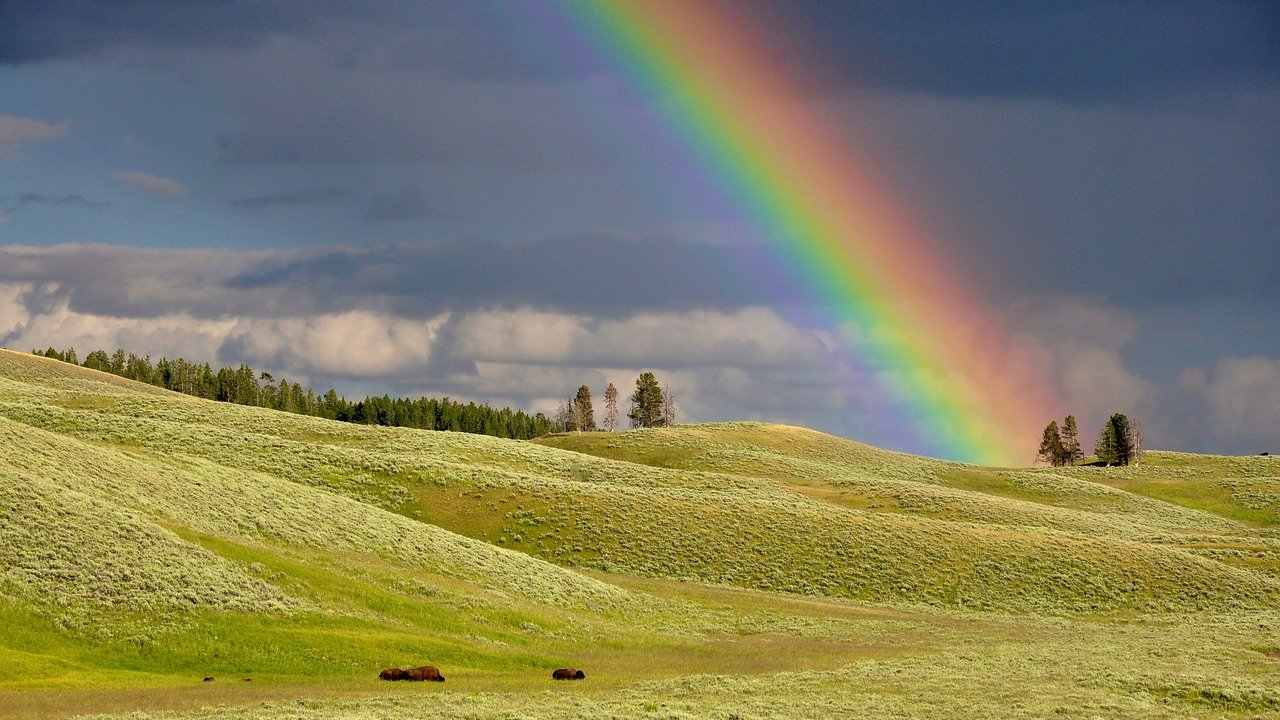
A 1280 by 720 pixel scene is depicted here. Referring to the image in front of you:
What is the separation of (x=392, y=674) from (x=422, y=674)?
103 centimetres

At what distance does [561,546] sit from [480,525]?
6.21 m

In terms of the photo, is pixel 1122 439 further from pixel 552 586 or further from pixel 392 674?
pixel 392 674

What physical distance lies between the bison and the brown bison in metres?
Answer: 0.17

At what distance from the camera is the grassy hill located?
41.7 m

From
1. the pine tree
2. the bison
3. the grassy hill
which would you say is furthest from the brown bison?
the pine tree

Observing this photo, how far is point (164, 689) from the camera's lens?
130 feet

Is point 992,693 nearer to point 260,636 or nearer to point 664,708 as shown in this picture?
point 664,708

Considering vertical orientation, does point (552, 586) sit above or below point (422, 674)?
above

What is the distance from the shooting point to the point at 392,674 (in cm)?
4281

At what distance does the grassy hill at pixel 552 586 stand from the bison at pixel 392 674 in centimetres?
77

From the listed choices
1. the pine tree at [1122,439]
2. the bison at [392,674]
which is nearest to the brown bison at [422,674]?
the bison at [392,674]

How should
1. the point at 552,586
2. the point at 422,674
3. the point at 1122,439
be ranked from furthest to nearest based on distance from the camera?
the point at 1122,439, the point at 552,586, the point at 422,674

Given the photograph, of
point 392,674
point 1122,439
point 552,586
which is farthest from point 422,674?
point 1122,439

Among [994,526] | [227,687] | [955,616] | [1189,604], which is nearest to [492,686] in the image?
[227,687]
